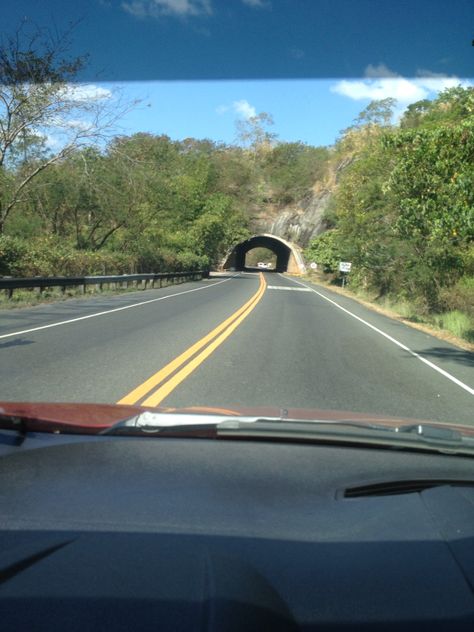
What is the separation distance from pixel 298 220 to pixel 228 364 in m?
83.8

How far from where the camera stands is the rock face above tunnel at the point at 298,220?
86294mm

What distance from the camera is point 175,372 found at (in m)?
9.08

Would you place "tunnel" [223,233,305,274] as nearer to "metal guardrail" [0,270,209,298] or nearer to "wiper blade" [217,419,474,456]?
"metal guardrail" [0,270,209,298]

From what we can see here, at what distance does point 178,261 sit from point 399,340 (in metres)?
35.2

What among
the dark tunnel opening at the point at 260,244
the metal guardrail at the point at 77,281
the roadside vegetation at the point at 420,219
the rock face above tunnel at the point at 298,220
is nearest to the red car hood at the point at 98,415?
the roadside vegetation at the point at 420,219

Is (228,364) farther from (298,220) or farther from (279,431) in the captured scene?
(298,220)

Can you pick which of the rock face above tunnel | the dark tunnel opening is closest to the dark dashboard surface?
the rock face above tunnel

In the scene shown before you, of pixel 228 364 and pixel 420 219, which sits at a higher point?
pixel 420 219

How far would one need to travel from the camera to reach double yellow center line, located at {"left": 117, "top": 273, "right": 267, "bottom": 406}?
24.0 feet

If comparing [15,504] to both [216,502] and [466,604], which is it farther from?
[466,604]

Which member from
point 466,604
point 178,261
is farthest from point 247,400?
point 178,261

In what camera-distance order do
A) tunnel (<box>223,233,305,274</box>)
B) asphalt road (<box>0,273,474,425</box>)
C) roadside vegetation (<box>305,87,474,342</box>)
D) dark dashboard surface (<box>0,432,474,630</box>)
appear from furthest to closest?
tunnel (<box>223,233,305,274</box>), roadside vegetation (<box>305,87,474,342</box>), asphalt road (<box>0,273,474,425</box>), dark dashboard surface (<box>0,432,474,630</box>)

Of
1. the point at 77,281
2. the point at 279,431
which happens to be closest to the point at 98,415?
the point at 279,431

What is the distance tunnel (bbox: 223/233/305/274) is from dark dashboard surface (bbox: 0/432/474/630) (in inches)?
3270
